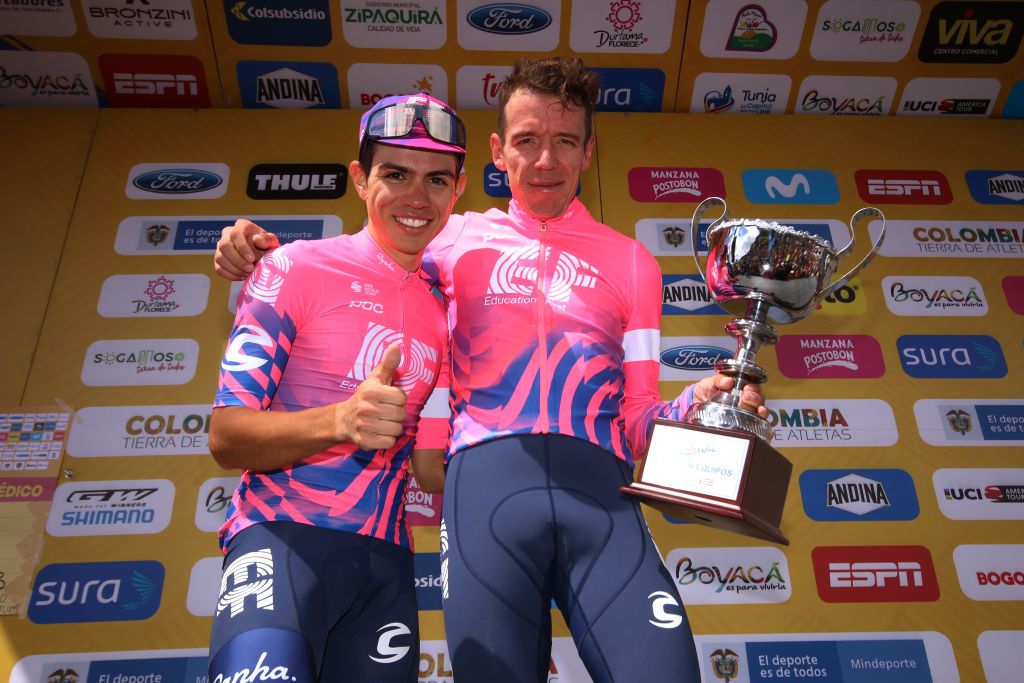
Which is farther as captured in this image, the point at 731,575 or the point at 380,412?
the point at 731,575

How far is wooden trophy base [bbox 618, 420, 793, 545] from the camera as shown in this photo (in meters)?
1.51

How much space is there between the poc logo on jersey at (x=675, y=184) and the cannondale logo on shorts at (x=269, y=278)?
6.46 ft

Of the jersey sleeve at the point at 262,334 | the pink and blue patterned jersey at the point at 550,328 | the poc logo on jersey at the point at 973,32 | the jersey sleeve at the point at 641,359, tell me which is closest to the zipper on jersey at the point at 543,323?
the pink and blue patterned jersey at the point at 550,328

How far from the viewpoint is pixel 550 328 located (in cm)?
186

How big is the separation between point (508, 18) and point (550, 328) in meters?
2.04

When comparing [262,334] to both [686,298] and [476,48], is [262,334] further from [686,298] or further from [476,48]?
[476,48]

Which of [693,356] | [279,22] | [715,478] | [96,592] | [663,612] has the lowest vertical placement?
[663,612]

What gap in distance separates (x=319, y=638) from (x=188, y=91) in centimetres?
282

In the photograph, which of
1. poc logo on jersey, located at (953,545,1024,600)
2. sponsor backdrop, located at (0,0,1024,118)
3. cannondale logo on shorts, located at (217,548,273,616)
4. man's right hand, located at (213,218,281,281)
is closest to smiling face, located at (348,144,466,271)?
man's right hand, located at (213,218,281,281)

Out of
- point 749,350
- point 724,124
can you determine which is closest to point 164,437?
point 749,350

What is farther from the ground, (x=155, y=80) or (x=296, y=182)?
(x=155, y=80)

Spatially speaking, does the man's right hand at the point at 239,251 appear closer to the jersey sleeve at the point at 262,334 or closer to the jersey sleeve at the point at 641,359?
the jersey sleeve at the point at 262,334

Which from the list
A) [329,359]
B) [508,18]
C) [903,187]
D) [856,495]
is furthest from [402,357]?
[903,187]

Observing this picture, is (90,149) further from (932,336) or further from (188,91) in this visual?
(932,336)
